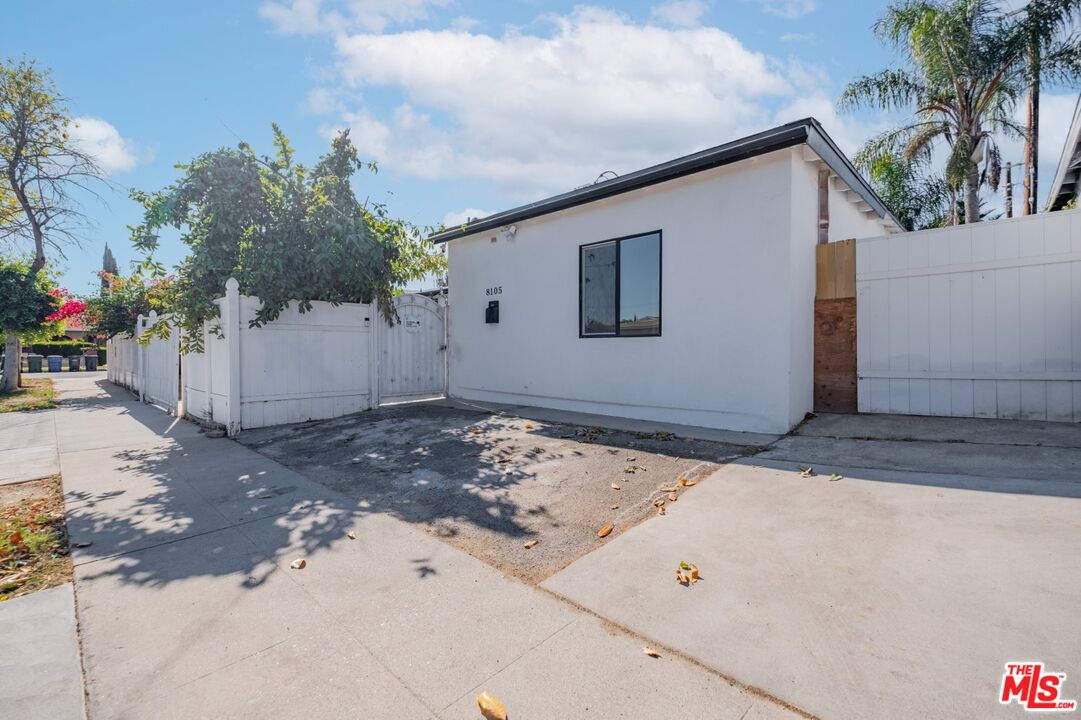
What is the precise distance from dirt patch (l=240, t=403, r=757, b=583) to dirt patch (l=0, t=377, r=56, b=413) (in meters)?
7.21

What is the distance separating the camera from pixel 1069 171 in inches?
411

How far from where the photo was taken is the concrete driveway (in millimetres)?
1855

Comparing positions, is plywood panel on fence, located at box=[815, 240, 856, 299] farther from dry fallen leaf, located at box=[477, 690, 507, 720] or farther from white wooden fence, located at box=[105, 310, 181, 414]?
white wooden fence, located at box=[105, 310, 181, 414]

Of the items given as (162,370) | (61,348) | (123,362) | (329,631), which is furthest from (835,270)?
(61,348)

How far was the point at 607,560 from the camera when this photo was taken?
2.89 metres

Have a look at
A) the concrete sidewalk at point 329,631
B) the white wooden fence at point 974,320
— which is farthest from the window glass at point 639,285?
the concrete sidewalk at point 329,631

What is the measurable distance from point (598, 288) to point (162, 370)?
9.04m

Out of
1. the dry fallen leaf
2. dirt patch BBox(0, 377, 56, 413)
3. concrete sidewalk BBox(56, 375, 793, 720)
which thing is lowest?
concrete sidewalk BBox(56, 375, 793, 720)

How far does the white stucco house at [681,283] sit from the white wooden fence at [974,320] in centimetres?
74

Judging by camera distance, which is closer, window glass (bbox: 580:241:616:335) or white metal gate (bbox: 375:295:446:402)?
window glass (bbox: 580:241:616:335)

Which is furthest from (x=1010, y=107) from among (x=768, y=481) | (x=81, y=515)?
(x=81, y=515)

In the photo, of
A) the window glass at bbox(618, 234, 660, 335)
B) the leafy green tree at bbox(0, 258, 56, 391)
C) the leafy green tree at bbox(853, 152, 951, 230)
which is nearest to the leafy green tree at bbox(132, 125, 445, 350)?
the window glass at bbox(618, 234, 660, 335)

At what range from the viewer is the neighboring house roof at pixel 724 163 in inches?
208

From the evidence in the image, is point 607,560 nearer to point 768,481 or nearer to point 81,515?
point 768,481
